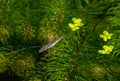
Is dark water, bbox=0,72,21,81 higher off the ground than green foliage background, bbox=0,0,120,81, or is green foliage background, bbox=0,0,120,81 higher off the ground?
green foliage background, bbox=0,0,120,81

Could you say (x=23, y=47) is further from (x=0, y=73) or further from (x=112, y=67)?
(x=112, y=67)

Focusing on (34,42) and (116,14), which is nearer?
(116,14)

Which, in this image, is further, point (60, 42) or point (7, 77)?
point (7, 77)

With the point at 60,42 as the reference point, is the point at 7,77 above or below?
below

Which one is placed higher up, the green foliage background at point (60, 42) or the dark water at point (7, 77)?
the green foliage background at point (60, 42)

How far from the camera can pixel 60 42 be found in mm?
1735

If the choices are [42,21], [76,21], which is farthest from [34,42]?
[76,21]

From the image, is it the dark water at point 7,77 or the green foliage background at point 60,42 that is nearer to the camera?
the green foliage background at point 60,42

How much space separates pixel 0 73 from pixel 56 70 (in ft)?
1.50

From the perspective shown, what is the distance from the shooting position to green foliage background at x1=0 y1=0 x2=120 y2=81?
1643 millimetres

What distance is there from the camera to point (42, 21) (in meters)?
1.78

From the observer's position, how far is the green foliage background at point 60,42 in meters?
1.64

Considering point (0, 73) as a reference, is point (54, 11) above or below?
above

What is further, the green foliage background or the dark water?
the dark water
